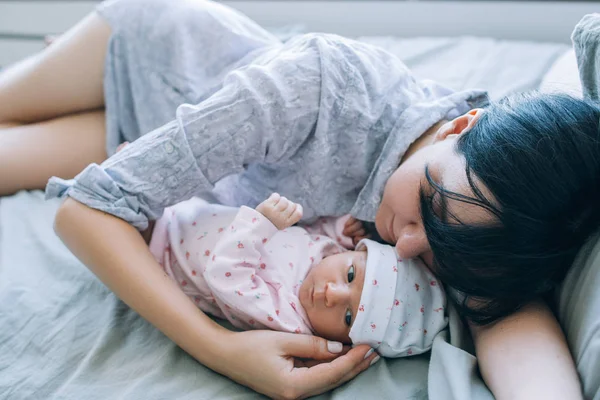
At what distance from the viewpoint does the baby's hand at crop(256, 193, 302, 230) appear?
90cm

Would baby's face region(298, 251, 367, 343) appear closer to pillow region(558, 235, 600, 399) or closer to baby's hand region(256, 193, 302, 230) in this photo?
baby's hand region(256, 193, 302, 230)

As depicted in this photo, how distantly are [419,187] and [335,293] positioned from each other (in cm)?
20

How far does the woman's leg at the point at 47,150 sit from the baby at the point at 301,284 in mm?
343

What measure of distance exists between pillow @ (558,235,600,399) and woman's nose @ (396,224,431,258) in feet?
0.64

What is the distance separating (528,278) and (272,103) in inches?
17.3

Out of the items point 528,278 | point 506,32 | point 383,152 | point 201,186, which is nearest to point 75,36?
point 201,186

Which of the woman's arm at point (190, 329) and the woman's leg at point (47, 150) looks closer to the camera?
the woman's arm at point (190, 329)

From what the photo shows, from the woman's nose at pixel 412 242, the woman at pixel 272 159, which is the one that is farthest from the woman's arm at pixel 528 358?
the woman's nose at pixel 412 242

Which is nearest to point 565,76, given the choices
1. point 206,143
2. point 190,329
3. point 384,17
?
point 206,143

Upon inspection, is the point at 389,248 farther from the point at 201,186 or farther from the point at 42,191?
the point at 42,191

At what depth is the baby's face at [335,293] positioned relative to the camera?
867mm

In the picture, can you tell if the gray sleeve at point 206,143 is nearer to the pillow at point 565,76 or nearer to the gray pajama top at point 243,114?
the gray pajama top at point 243,114

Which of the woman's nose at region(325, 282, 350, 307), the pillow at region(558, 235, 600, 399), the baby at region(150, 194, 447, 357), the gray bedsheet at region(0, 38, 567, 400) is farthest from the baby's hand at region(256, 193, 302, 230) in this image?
the pillow at region(558, 235, 600, 399)

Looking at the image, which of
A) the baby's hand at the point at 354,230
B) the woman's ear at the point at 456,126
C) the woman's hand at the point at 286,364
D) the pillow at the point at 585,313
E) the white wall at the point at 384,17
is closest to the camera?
the pillow at the point at 585,313
